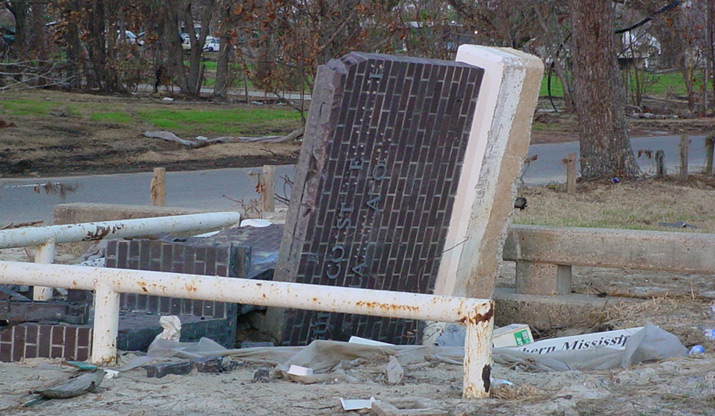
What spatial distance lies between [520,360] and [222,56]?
1053 inches

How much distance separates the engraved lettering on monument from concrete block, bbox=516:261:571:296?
2.50 feet

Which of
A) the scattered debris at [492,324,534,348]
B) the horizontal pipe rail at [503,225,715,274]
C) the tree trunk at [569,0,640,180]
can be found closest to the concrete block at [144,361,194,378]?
the scattered debris at [492,324,534,348]

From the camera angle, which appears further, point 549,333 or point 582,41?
point 582,41

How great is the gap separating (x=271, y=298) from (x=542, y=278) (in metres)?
3.66

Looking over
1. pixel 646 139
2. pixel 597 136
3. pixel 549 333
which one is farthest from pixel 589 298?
pixel 646 139

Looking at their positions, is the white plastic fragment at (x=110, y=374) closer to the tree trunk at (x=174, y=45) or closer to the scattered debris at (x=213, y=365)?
the scattered debris at (x=213, y=365)

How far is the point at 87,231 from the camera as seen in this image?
646 cm

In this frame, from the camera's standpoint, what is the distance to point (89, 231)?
21.2 ft

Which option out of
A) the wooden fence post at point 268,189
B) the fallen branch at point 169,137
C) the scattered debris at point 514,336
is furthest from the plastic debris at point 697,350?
the fallen branch at point 169,137

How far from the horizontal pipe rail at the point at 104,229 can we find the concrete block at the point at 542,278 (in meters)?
2.56

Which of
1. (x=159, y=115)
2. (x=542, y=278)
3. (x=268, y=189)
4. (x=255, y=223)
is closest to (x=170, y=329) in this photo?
(x=255, y=223)

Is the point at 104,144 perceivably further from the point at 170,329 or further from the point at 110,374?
the point at 110,374

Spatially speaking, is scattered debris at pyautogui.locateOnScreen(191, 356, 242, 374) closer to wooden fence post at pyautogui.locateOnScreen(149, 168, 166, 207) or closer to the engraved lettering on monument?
the engraved lettering on monument

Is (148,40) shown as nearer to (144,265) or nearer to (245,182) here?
(245,182)
